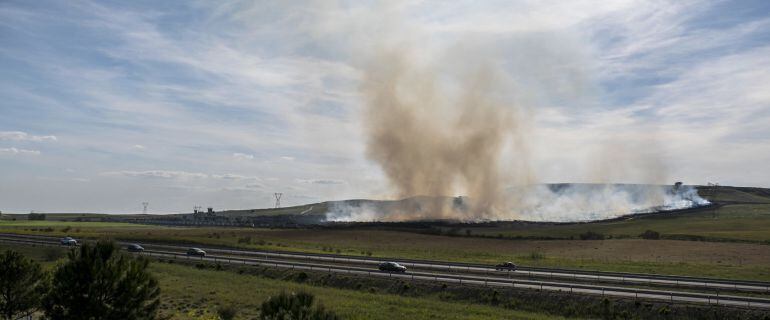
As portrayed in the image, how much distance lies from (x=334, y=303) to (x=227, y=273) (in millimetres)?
20156

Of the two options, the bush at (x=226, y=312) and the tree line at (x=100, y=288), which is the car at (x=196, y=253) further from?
the tree line at (x=100, y=288)

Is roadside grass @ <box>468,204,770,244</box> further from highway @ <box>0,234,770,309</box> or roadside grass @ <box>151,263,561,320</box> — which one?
roadside grass @ <box>151,263,561,320</box>

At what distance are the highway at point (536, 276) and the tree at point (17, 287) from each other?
27343mm

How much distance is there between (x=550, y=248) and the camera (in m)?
95.6

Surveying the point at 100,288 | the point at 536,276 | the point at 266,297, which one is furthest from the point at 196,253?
the point at 100,288

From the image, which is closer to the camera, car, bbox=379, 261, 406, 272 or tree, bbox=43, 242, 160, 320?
tree, bbox=43, 242, 160, 320

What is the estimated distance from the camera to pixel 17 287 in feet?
117

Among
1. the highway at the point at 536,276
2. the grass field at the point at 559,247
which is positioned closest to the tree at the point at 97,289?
the highway at the point at 536,276

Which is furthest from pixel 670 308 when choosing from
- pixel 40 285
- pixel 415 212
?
pixel 415 212

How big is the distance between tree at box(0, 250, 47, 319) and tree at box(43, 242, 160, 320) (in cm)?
785

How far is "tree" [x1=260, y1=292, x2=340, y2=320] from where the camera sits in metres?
20.3

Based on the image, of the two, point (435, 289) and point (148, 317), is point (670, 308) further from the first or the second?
point (148, 317)

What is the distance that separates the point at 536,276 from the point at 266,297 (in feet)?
82.1

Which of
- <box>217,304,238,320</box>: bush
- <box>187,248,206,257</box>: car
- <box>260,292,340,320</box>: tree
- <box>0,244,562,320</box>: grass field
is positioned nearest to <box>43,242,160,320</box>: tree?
<box>217,304,238,320</box>: bush
